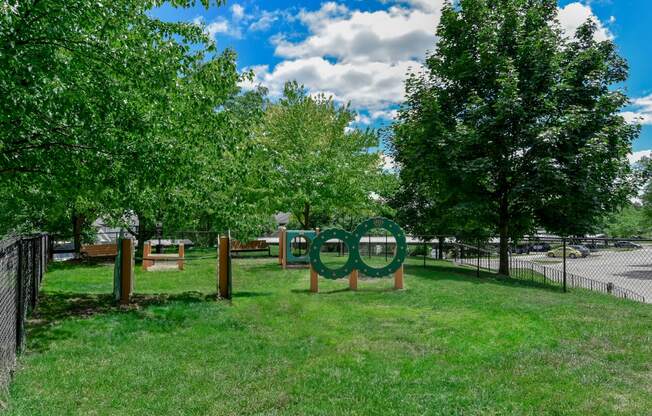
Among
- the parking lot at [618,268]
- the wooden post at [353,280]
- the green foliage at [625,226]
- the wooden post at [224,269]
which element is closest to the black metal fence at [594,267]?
the parking lot at [618,268]

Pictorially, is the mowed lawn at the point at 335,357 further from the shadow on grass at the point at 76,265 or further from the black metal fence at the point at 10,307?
the shadow on grass at the point at 76,265

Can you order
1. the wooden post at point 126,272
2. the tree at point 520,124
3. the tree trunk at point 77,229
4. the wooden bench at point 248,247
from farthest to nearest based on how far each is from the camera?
the wooden bench at point 248,247 < the tree trunk at point 77,229 < the tree at point 520,124 < the wooden post at point 126,272

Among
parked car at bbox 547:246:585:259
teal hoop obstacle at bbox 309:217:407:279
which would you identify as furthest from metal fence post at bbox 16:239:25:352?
parked car at bbox 547:246:585:259

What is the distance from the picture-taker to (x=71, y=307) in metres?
9.24

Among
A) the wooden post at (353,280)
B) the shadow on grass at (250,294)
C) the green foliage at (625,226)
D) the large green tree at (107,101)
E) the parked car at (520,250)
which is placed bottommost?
the shadow on grass at (250,294)

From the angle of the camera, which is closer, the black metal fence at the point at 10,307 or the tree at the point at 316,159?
the black metal fence at the point at 10,307

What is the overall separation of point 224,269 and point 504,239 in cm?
1255

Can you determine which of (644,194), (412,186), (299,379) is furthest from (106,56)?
(644,194)

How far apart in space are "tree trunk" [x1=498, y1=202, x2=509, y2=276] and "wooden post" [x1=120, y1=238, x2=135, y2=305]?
14.0 m

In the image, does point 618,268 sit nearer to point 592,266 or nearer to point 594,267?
point 594,267

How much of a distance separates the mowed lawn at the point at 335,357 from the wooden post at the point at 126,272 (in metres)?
0.37

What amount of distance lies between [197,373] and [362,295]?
604 centimetres

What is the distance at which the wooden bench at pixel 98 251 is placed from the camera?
2003 cm

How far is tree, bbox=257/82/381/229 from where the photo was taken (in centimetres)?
1980
